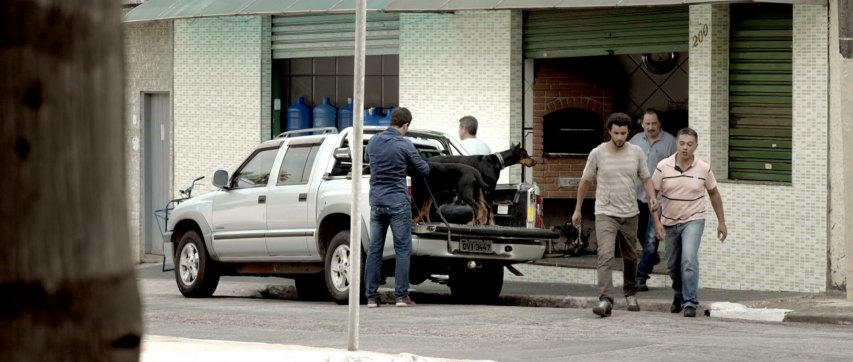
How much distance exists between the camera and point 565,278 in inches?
693

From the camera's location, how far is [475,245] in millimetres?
14320

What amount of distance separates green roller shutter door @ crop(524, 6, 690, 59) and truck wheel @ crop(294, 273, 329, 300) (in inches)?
145

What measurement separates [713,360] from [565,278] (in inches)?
323

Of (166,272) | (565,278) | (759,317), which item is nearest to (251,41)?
(166,272)

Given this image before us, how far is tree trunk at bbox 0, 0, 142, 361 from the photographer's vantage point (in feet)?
6.50

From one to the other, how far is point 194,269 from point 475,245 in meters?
3.69

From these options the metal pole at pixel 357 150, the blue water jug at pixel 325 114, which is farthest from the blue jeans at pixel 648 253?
the metal pole at pixel 357 150

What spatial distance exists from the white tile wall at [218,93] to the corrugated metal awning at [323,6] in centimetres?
81

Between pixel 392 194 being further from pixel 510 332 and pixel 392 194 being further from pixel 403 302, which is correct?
pixel 510 332

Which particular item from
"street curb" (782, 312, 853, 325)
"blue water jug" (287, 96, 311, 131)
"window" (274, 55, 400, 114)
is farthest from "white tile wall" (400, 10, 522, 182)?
"street curb" (782, 312, 853, 325)

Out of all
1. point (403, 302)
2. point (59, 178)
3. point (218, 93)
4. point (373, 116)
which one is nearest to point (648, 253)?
point (403, 302)

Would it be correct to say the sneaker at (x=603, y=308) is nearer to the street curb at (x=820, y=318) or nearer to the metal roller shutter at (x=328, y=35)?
the street curb at (x=820, y=318)

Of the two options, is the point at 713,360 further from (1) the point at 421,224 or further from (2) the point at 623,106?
(2) the point at 623,106

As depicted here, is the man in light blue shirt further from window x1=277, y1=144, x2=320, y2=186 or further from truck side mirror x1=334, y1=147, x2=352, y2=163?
window x1=277, y1=144, x2=320, y2=186
